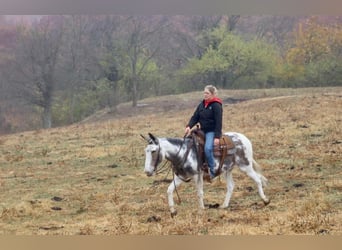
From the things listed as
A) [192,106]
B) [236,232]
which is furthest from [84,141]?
[236,232]

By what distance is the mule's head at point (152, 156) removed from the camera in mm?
5605

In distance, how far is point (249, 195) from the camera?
21.8ft

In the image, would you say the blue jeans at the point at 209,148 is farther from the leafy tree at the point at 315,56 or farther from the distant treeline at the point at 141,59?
the leafy tree at the point at 315,56

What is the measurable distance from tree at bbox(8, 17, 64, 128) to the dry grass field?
222cm

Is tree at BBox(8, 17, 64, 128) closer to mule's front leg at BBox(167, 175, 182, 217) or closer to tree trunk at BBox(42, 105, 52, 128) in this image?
tree trunk at BBox(42, 105, 52, 128)

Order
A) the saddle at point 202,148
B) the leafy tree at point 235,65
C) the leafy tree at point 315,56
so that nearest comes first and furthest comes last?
the saddle at point 202,148, the leafy tree at point 315,56, the leafy tree at point 235,65

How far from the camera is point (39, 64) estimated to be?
1466cm

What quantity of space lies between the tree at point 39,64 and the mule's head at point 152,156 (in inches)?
320

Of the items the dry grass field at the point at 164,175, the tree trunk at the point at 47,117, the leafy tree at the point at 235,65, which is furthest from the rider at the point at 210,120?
the tree trunk at the point at 47,117

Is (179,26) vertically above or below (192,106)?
above

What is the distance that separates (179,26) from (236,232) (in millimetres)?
9035

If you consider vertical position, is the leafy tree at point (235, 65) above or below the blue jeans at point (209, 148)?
above

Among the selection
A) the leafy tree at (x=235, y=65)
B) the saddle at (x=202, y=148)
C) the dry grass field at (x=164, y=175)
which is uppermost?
the leafy tree at (x=235, y=65)

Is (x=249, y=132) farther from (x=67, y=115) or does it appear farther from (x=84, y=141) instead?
(x=67, y=115)
